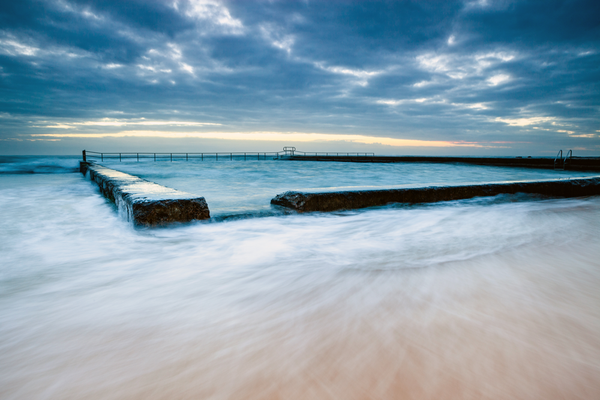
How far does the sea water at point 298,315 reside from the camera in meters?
0.96

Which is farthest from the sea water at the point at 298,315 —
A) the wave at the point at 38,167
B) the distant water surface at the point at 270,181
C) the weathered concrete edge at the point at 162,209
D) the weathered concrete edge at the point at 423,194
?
the wave at the point at 38,167

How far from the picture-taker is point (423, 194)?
3.84 meters

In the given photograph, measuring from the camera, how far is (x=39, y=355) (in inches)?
44.0

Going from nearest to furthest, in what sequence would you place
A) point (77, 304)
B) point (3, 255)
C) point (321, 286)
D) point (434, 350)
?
point (434, 350)
point (77, 304)
point (321, 286)
point (3, 255)

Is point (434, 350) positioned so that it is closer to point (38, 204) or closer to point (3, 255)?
point (3, 255)

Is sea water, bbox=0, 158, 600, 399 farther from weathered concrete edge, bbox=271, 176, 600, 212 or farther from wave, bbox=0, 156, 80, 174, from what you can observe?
wave, bbox=0, 156, 80, 174

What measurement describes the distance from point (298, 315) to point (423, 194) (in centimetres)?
294

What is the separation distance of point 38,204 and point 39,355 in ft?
14.4

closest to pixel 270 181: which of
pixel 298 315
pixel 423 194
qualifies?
pixel 423 194

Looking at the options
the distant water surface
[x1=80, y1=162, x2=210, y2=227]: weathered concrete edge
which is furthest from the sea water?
the distant water surface

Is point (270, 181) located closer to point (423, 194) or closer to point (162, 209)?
point (423, 194)

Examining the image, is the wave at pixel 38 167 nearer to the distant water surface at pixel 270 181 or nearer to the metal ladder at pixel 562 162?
the distant water surface at pixel 270 181

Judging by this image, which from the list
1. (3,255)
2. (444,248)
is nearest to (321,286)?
(444,248)

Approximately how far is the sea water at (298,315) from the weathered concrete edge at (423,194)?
0.67 m
